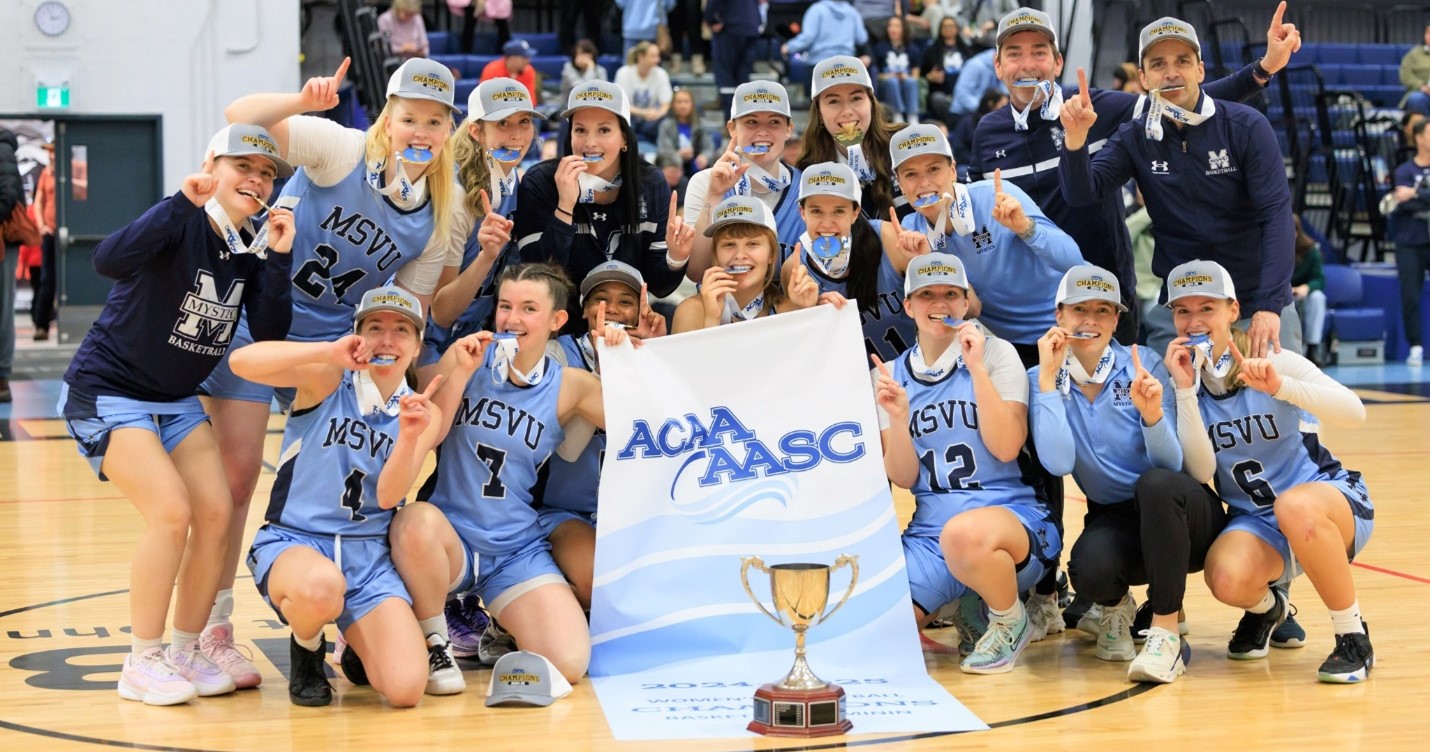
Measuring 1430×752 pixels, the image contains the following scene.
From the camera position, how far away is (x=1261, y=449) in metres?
5.13

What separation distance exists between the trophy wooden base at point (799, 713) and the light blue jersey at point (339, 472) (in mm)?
1375

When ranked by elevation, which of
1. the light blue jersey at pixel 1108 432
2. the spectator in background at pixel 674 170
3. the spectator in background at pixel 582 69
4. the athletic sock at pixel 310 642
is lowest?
the athletic sock at pixel 310 642

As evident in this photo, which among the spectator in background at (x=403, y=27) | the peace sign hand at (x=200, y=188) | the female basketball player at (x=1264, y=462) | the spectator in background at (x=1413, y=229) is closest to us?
the peace sign hand at (x=200, y=188)

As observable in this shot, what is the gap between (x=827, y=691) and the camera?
171 inches

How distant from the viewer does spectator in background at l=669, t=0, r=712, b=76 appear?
17047mm

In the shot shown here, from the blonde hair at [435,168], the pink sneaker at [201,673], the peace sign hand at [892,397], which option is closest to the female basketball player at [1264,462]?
the peace sign hand at [892,397]

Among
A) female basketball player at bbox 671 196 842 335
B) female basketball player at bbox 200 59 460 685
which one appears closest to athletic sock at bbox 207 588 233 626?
female basketball player at bbox 200 59 460 685

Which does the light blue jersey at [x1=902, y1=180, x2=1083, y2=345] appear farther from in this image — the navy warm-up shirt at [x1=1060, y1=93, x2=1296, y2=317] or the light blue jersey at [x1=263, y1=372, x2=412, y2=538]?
the light blue jersey at [x1=263, y1=372, x2=412, y2=538]

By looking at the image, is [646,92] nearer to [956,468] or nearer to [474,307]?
[474,307]

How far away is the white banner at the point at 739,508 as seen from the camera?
16.5 feet

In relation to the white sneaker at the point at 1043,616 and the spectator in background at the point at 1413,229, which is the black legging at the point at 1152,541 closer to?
the white sneaker at the point at 1043,616

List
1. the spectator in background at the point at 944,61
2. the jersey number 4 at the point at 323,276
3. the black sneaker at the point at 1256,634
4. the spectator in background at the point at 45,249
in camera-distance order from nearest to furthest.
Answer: the jersey number 4 at the point at 323,276 → the black sneaker at the point at 1256,634 → the spectator in background at the point at 944,61 → the spectator in background at the point at 45,249

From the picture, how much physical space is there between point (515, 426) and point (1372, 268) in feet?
44.2

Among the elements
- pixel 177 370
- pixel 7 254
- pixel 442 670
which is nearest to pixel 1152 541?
pixel 442 670
